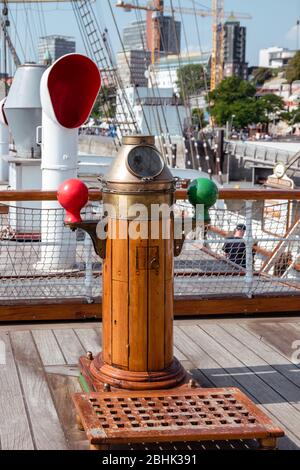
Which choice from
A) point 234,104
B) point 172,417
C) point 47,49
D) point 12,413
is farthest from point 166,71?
point 172,417

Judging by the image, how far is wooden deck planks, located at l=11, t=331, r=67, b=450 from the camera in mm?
3109

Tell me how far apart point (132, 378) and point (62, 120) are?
360 centimetres

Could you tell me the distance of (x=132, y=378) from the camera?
3479 mm

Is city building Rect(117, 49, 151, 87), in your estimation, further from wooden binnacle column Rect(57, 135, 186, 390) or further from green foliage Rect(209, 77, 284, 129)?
wooden binnacle column Rect(57, 135, 186, 390)

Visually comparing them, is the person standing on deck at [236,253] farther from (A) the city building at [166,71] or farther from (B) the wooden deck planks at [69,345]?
(A) the city building at [166,71]

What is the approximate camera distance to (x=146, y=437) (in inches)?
114

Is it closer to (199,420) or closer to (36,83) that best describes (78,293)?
(199,420)

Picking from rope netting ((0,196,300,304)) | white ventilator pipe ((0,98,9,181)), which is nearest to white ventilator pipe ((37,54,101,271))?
rope netting ((0,196,300,304))

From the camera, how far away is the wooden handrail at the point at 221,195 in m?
4.90

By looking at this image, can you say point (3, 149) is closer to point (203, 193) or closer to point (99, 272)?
point (99, 272)
